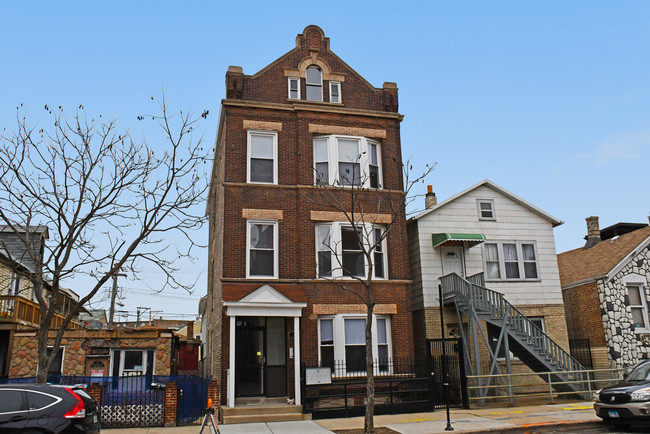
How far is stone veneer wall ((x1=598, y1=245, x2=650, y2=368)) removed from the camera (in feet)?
68.6

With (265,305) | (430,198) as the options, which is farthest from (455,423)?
(430,198)

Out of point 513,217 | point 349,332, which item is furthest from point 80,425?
point 513,217

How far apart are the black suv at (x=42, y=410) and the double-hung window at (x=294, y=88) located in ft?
43.2

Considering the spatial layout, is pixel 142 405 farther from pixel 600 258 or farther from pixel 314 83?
pixel 600 258

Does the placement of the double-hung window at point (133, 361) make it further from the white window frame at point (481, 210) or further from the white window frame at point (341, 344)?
the white window frame at point (481, 210)

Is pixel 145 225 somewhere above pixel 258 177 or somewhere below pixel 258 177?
below

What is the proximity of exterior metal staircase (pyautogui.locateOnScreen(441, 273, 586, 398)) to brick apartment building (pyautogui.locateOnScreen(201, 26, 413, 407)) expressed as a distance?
2.14 m

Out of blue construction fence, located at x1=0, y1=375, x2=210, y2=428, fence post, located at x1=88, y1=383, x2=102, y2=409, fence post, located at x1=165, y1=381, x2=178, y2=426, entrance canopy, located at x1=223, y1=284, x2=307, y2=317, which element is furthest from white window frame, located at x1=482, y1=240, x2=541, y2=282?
fence post, located at x1=88, y1=383, x2=102, y2=409

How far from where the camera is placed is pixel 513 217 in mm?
22562

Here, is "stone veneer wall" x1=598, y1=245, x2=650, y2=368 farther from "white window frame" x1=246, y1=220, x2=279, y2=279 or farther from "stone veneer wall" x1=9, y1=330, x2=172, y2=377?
"stone veneer wall" x1=9, y1=330, x2=172, y2=377

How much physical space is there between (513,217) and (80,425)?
17935 millimetres

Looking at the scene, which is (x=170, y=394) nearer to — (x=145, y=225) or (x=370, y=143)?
(x=145, y=225)

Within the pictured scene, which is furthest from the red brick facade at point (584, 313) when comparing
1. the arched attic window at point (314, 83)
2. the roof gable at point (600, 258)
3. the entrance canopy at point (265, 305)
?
the arched attic window at point (314, 83)

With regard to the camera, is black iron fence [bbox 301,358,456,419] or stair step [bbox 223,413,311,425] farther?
black iron fence [bbox 301,358,456,419]
